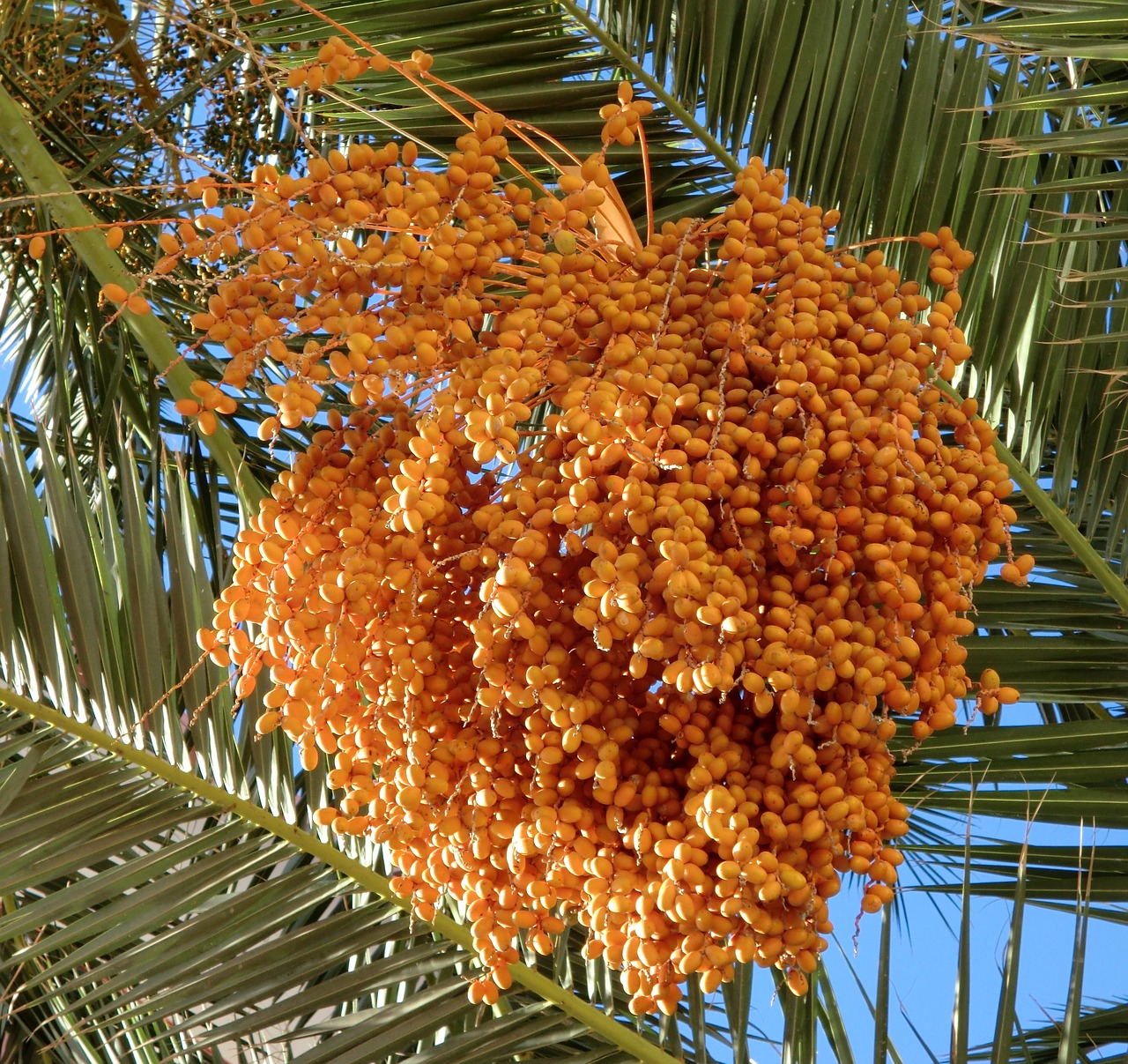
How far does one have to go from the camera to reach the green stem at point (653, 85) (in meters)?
1.75

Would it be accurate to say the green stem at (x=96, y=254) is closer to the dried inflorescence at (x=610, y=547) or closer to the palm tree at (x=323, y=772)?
the palm tree at (x=323, y=772)

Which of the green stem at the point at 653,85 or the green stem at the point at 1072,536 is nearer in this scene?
the green stem at the point at 1072,536

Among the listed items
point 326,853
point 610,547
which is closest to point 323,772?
point 326,853

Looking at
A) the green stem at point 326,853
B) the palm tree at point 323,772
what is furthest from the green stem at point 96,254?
the green stem at point 326,853

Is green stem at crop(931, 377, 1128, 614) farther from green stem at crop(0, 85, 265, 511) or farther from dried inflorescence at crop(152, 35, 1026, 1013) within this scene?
green stem at crop(0, 85, 265, 511)

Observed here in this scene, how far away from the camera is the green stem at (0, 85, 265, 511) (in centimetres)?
141

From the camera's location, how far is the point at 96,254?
1.41m

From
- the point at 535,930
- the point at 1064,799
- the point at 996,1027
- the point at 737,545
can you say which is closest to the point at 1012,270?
the point at 1064,799

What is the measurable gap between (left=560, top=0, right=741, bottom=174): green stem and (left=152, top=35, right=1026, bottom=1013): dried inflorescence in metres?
0.68

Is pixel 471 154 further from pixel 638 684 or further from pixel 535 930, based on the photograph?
pixel 535 930

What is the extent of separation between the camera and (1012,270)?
1.62 m

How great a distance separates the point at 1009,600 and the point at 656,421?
829 mm

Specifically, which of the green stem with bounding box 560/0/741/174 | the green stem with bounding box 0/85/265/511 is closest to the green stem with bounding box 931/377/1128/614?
the green stem with bounding box 560/0/741/174

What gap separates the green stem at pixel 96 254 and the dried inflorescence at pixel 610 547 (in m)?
0.36
